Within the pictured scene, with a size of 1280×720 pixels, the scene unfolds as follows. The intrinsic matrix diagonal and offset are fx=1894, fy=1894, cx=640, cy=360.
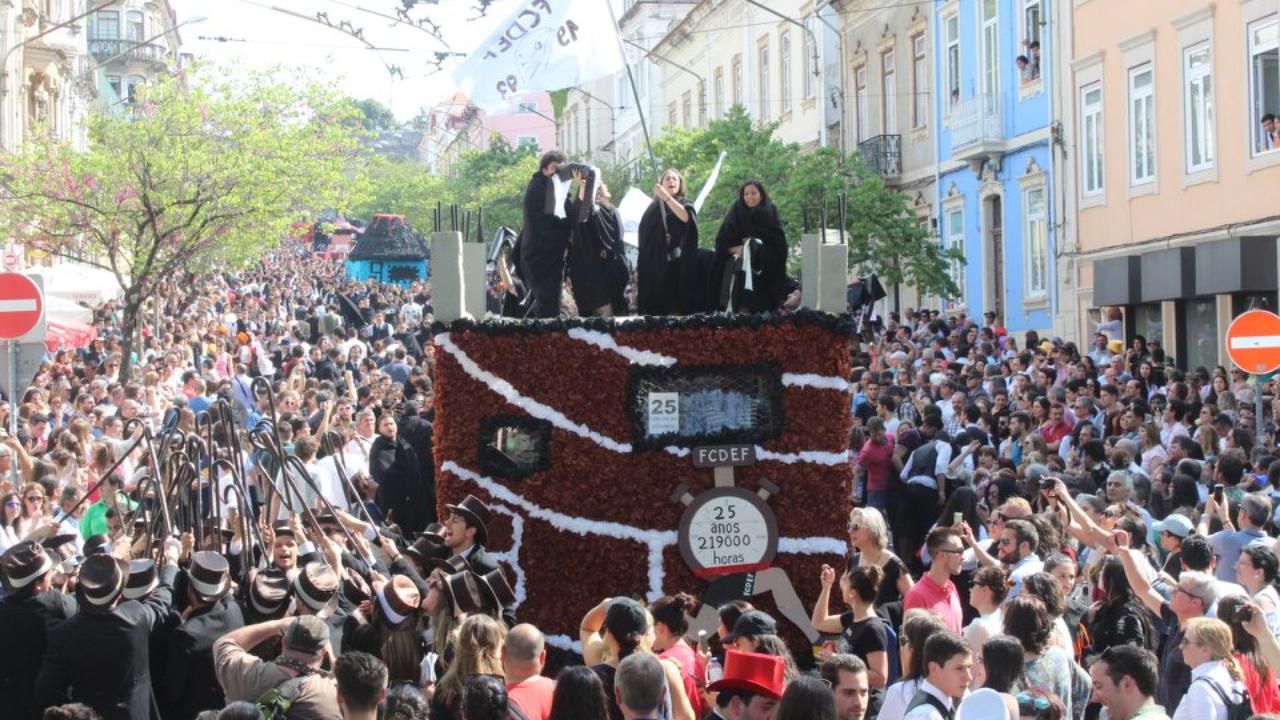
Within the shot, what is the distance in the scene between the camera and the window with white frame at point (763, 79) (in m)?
44.8

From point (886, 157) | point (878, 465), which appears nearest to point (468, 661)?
point (878, 465)

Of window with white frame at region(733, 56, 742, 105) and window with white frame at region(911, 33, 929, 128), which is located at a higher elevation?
window with white frame at region(733, 56, 742, 105)

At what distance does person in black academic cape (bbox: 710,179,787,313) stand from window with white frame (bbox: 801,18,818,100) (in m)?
28.1

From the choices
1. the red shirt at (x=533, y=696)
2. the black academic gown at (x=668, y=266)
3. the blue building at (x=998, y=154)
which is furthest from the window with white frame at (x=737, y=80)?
the red shirt at (x=533, y=696)

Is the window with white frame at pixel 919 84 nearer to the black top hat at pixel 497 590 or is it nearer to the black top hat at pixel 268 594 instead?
the black top hat at pixel 497 590

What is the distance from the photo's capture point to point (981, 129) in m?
30.5

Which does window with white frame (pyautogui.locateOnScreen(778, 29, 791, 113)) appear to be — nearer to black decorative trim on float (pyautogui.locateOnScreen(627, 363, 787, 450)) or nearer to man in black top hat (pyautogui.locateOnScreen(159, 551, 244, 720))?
black decorative trim on float (pyautogui.locateOnScreen(627, 363, 787, 450))

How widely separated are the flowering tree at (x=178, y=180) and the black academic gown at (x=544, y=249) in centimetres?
1760

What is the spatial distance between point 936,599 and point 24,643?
4.55 m

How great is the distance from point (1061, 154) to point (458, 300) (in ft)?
58.3

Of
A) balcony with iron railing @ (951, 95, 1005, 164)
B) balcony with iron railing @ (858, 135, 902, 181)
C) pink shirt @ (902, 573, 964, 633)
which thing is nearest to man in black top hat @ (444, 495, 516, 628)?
pink shirt @ (902, 573, 964, 633)

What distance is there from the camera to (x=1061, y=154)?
28031mm

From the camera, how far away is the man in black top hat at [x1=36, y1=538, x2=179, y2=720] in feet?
27.5

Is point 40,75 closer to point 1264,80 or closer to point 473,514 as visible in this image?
point 1264,80
